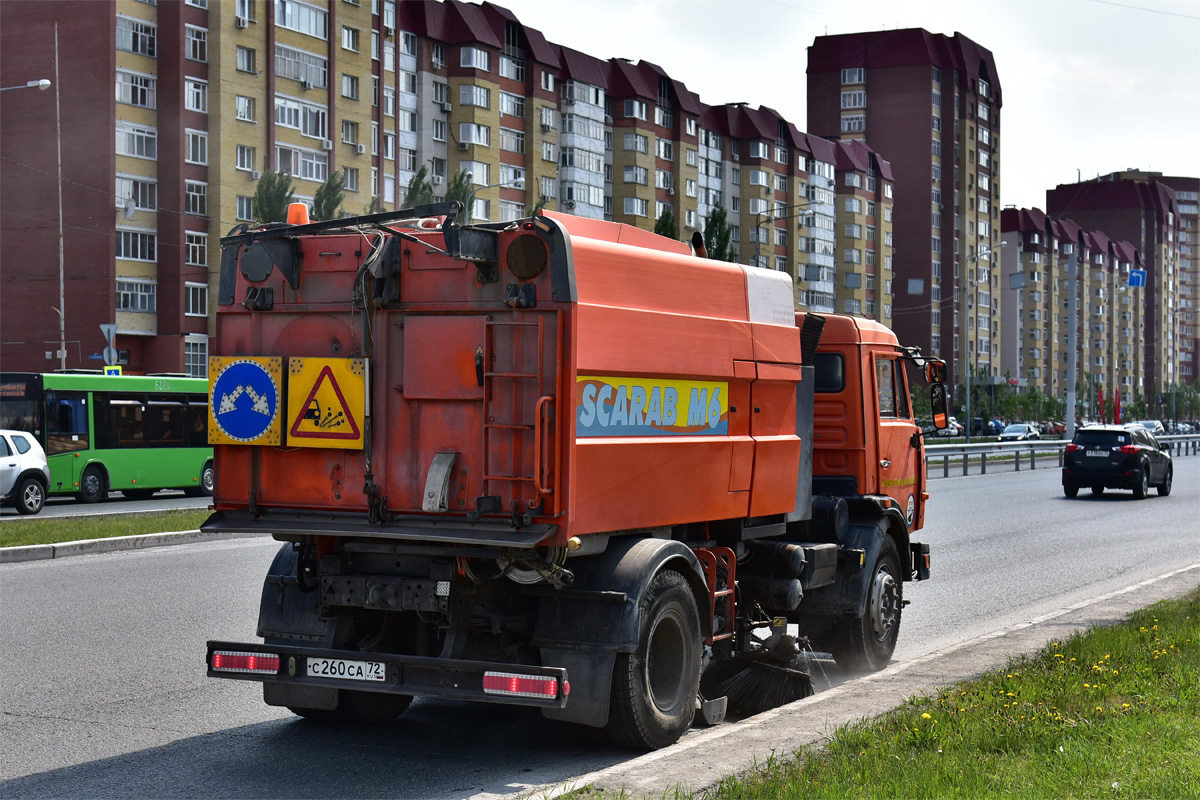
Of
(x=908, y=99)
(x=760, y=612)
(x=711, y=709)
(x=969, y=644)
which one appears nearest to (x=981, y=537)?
(x=969, y=644)

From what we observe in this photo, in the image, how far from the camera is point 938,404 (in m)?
10.9

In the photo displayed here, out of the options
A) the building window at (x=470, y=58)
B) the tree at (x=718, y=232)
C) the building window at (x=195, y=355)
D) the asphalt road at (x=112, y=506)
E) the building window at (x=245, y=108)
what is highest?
the building window at (x=470, y=58)

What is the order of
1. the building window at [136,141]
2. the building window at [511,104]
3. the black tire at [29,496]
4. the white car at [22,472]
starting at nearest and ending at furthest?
1. the white car at [22,472]
2. the black tire at [29,496]
3. the building window at [136,141]
4. the building window at [511,104]

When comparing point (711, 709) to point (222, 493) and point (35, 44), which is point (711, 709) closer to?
point (222, 493)

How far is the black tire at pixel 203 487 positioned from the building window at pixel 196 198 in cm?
2344

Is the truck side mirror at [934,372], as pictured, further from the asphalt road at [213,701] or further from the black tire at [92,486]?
the black tire at [92,486]

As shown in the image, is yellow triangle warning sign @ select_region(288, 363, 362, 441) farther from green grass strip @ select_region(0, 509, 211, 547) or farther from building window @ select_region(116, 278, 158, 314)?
building window @ select_region(116, 278, 158, 314)

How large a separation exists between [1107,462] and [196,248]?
1493 inches

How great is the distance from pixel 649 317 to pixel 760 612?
2696mm

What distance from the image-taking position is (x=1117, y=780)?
5.61 metres

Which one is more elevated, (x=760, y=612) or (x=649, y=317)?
(x=649, y=317)

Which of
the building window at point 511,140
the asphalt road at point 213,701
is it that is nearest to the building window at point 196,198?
the building window at point 511,140

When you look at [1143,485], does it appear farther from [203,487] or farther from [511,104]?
[511,104]

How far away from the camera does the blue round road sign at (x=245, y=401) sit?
684cm
